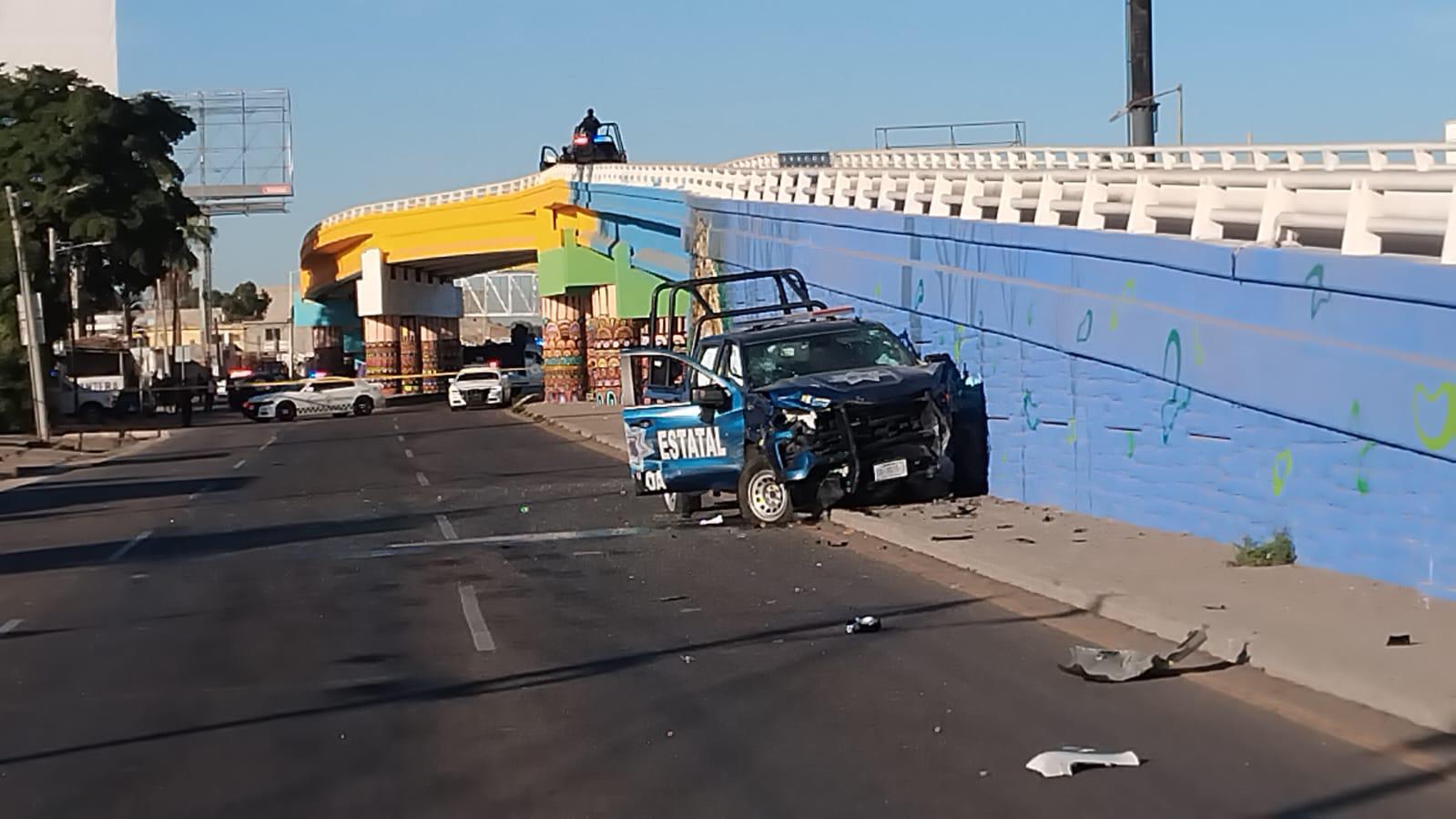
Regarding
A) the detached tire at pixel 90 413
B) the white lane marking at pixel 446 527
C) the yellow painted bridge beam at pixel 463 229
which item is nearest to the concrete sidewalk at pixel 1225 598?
the white lane marking at pixel 446 527

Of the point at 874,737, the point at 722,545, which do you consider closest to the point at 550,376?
the point at 722,545

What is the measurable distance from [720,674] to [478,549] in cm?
837

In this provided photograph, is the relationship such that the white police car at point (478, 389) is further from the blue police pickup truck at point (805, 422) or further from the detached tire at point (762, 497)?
the detached tire at point (762, 497)

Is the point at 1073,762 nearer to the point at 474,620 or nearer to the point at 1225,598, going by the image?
the point at 1225,598

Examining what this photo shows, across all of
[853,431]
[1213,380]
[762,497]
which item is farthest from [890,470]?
[1213,380]

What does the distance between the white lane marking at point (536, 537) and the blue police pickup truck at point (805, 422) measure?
73cm

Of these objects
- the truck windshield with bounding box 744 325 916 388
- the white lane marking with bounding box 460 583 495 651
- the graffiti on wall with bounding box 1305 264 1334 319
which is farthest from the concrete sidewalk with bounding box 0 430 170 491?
the graffiti on wall with bounding box 1305 264 1334 319

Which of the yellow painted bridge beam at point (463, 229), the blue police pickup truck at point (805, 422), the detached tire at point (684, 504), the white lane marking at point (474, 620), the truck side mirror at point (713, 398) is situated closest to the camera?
the white lane marking at point (474, 620)

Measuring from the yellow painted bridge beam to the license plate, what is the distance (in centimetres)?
4361

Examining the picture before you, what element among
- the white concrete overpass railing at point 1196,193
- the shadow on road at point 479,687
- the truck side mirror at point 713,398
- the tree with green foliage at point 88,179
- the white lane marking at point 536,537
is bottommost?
the white lane marking at point 536,537

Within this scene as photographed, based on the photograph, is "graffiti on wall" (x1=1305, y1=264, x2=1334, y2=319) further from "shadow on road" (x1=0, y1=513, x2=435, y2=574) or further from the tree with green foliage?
the tree with green foliage

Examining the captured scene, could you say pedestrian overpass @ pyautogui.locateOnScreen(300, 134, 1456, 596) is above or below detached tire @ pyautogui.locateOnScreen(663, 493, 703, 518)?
above

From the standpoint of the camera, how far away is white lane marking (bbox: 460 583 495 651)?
12.3 meters

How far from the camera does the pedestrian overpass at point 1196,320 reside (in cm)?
1170
